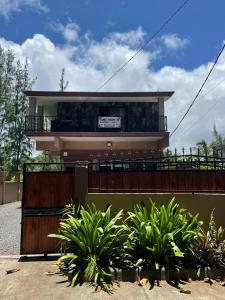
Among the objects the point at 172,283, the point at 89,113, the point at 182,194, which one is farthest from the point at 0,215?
the point at 172,283

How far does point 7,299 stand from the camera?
4.97 meters

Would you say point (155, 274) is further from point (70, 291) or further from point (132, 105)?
point (132, 105)

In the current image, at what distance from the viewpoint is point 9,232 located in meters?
10.6

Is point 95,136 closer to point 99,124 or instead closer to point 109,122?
point 99,124

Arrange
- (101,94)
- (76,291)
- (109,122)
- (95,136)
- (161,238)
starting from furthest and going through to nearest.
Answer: (109,122) < (101,94) < (95,136) < (161,238) < (76,291)

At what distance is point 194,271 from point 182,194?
6.28 feet

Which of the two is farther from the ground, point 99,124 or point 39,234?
point 99,124

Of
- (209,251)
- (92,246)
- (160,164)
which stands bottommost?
(209,251)

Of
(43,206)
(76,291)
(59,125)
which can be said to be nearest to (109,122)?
(59,125)

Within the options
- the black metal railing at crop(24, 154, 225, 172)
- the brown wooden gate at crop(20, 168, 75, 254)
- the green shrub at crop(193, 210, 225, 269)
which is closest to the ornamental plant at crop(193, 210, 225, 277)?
the green shrub at crop(193, 210, 225, 269)

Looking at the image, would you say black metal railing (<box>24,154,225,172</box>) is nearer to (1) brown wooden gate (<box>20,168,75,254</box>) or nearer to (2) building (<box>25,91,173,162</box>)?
(1) brown wooden gate (<box>20,168,75,254</box>)

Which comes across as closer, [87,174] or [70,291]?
[70,291]

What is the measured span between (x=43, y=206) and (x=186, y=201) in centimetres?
324

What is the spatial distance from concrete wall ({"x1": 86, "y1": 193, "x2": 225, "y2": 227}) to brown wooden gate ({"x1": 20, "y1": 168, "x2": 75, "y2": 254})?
0.76m
